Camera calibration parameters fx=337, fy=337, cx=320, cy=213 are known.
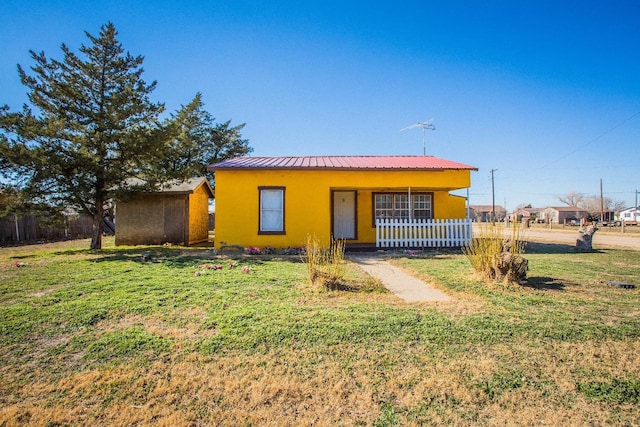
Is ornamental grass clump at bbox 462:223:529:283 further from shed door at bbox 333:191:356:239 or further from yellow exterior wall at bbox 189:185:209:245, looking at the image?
yellow exterior wall at bbox 189:185:209:245

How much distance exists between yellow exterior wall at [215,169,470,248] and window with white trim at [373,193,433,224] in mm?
1975

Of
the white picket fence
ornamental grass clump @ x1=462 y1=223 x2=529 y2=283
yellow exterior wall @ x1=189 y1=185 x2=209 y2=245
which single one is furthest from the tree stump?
yellow exterior wall @ x1=189 y1=185 x2=209 y2=245

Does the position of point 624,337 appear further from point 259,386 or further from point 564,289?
point 259,386

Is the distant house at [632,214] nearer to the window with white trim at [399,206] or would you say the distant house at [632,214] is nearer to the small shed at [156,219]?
the window with white trim at [399,206]

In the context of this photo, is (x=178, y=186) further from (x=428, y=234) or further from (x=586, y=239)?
(x=586, y=239)

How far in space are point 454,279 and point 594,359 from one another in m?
3.54

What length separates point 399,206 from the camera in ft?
49.3

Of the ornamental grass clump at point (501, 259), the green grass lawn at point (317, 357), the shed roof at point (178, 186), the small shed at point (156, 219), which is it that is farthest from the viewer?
the small shed at point (156, 219)

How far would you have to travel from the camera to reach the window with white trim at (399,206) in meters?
15.0

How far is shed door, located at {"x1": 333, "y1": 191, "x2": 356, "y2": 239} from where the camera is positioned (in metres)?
15.0

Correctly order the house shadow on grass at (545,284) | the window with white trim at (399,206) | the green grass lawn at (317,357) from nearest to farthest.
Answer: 1. the green grass lawn at (317,357)
2. the house shadow on grass at (545,284)
3. the window with white trim at (399,206)

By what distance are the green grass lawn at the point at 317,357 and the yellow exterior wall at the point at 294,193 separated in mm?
6386

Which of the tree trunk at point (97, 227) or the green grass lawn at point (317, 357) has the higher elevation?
the tree trunk at point (97, 227)

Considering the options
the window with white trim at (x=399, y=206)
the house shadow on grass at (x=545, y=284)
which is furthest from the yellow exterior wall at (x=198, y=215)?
the house shadow on grass at (x=545, y=284)
